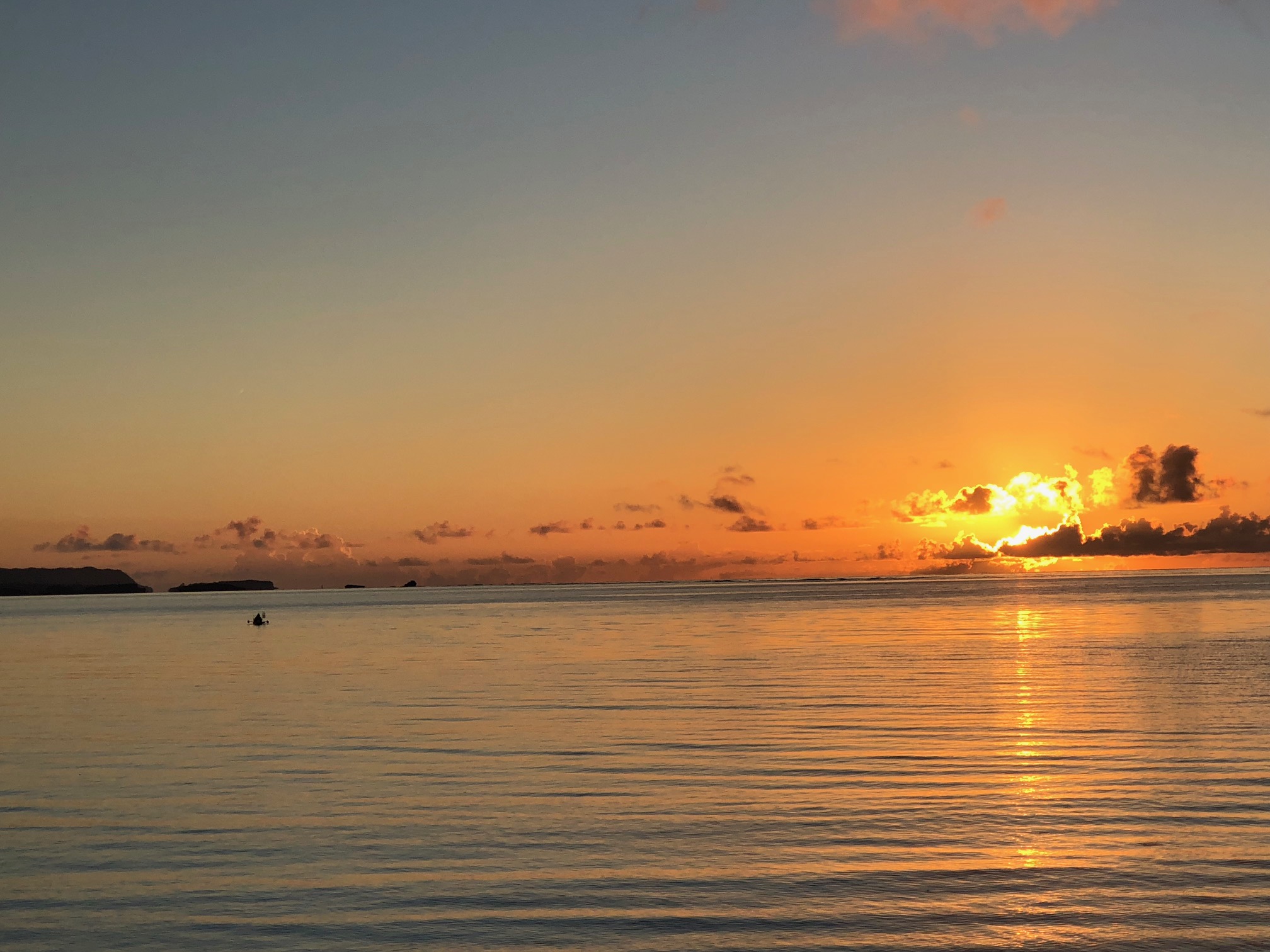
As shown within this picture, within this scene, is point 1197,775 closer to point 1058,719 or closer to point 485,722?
point 1058,719

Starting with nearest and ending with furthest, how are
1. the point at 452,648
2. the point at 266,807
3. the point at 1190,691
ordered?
the point at 266,807 → the point at 1190,691 → the point at 452,648

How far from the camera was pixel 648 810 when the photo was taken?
19594 millimetres

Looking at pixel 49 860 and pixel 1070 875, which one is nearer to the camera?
pixel 1070 875

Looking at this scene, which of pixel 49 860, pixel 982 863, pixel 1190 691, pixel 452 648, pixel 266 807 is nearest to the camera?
pixel 982 863

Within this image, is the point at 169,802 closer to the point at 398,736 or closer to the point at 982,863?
the point at 398,736

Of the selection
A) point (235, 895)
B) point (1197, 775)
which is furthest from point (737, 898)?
point (1197, 775)

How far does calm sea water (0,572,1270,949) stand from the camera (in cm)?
1369

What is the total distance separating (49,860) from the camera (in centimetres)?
1731

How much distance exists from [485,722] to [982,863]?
18.7 metres

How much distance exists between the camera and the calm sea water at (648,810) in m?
13.7

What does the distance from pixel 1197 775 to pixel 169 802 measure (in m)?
19.9

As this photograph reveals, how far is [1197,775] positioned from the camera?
2197cm

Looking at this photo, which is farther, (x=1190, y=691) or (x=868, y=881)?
(x=1190, y=691)

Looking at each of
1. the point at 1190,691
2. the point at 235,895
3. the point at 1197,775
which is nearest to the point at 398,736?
the point at 235,895
